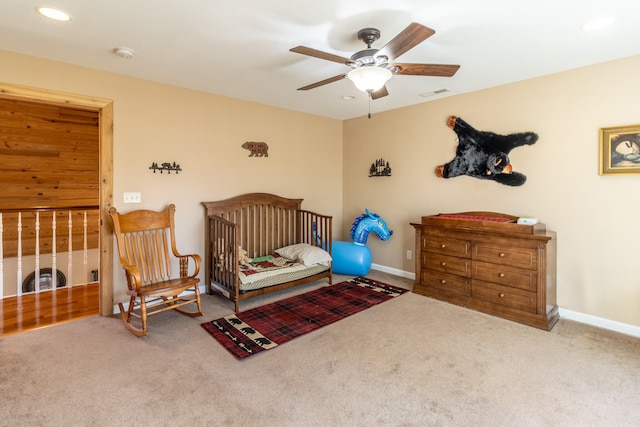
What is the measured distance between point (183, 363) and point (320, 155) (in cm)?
368

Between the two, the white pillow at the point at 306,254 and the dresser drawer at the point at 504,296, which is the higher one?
the white pillow at the point at 306,254

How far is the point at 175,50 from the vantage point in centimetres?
272

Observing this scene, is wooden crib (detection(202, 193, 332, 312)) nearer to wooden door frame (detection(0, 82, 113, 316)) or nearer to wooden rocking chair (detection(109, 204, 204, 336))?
wooden rocking chair (detection(109, 204, 204, 336))

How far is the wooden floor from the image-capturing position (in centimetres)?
307

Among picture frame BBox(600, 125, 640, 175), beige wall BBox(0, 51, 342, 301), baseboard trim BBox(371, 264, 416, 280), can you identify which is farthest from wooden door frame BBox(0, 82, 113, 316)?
picture frame BBox(600, 125, 640, 175)

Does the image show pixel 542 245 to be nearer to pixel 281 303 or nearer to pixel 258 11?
pixel 281 303

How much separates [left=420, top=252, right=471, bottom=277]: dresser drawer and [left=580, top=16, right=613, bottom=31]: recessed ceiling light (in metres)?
2.22

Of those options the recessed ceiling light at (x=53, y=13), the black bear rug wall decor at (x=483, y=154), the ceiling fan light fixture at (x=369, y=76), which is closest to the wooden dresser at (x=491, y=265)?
the black bear rug wall decor at (x=483, y=154)

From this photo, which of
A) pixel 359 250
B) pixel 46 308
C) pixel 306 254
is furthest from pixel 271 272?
pixel 46 308

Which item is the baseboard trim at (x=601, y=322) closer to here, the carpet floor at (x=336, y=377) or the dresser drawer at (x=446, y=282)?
the carpet floor at (x=336, y=377)

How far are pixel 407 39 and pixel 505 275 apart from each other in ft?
8.22

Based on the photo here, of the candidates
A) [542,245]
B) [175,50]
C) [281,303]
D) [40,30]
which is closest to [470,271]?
[542,245]

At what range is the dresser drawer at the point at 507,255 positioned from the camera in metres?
3.04

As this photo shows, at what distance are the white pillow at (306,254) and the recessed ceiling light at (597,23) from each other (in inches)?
128
